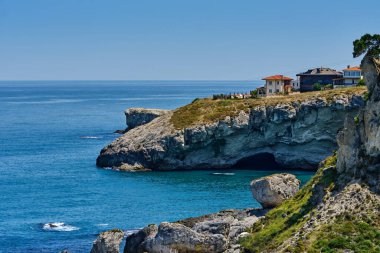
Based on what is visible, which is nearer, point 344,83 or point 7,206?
point 7,206

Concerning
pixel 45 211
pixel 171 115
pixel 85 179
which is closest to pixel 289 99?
pixel 171 115

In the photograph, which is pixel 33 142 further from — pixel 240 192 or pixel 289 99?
pixel 240 192

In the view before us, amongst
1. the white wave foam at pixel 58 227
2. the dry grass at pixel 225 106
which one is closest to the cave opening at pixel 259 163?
the dry grass at pixel 225 106

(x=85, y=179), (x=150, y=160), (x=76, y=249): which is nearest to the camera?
(x=76, y=249)

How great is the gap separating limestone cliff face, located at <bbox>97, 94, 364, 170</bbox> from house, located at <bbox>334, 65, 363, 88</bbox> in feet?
77.0

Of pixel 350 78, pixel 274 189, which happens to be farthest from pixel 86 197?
pixel 350 78

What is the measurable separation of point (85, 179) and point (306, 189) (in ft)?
197

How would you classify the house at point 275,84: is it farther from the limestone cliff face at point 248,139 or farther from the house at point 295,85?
the limestone cliff face at point 248,139

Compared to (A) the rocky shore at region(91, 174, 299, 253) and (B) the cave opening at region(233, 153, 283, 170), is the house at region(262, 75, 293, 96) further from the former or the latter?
(A) the rocky shore at region(91, 174, 299, 253)

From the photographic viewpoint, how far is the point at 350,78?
153m

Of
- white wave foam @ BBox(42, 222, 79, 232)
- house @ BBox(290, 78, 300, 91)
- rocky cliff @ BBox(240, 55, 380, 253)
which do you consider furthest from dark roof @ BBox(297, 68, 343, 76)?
rocky cliff @ BBox(240, 55, 380, 253)

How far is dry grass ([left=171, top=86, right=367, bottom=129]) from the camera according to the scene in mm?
133625

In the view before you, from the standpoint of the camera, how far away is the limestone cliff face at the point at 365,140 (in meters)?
60.7

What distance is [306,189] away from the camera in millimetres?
70875
